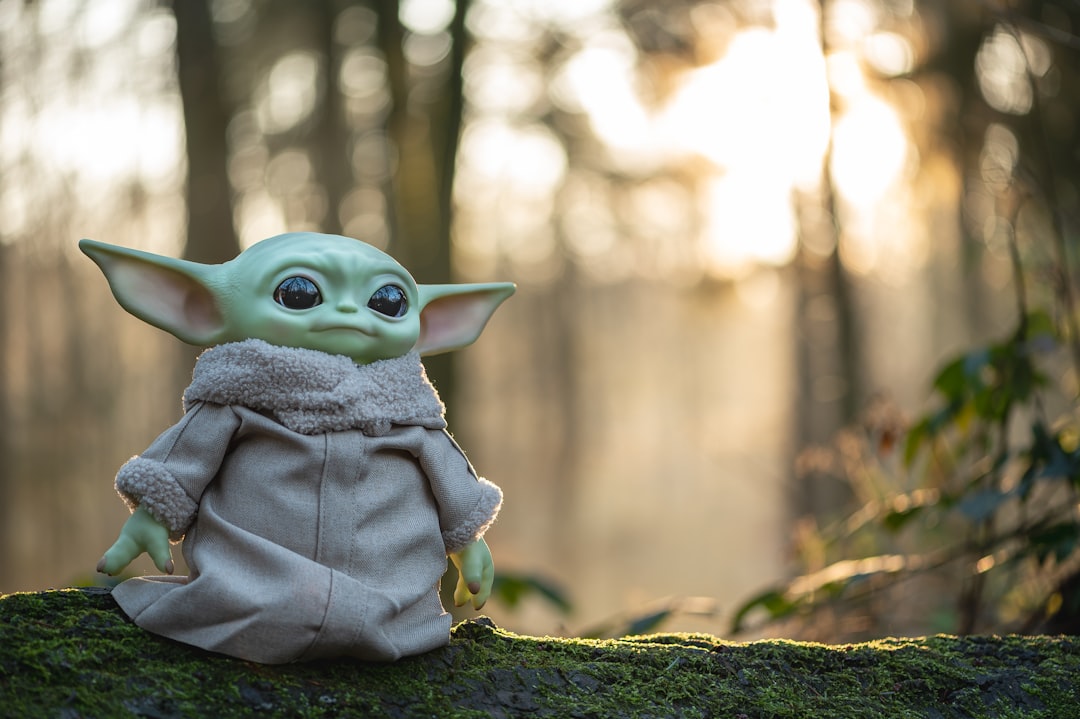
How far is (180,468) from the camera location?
1669 mm

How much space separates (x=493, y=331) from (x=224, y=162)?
11.0 m

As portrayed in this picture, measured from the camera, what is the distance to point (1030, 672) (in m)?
2.09

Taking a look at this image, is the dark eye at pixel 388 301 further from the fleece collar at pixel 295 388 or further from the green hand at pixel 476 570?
the green hand at pixel 476 570

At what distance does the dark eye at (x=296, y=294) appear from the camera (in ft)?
5.79

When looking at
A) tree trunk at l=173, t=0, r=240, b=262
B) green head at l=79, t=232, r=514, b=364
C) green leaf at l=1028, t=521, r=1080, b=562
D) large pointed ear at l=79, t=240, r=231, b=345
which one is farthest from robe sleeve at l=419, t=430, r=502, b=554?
tree trunk at l=173, t=0, r=240, b=262

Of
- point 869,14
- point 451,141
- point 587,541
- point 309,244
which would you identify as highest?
point 869,14

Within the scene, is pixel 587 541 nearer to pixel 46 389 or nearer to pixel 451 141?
pixel 46 389

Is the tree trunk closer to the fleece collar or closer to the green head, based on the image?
the green head

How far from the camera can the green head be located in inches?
68.9

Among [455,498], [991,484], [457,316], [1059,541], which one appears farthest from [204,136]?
[1059,541]

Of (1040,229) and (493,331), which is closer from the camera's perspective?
(1040,229)

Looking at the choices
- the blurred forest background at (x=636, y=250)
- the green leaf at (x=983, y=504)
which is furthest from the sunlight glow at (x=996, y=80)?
the green leaf at (x=983, y=504)

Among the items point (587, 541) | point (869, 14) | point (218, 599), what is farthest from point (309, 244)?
point (587, 541)

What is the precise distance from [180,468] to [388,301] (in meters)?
0.50
